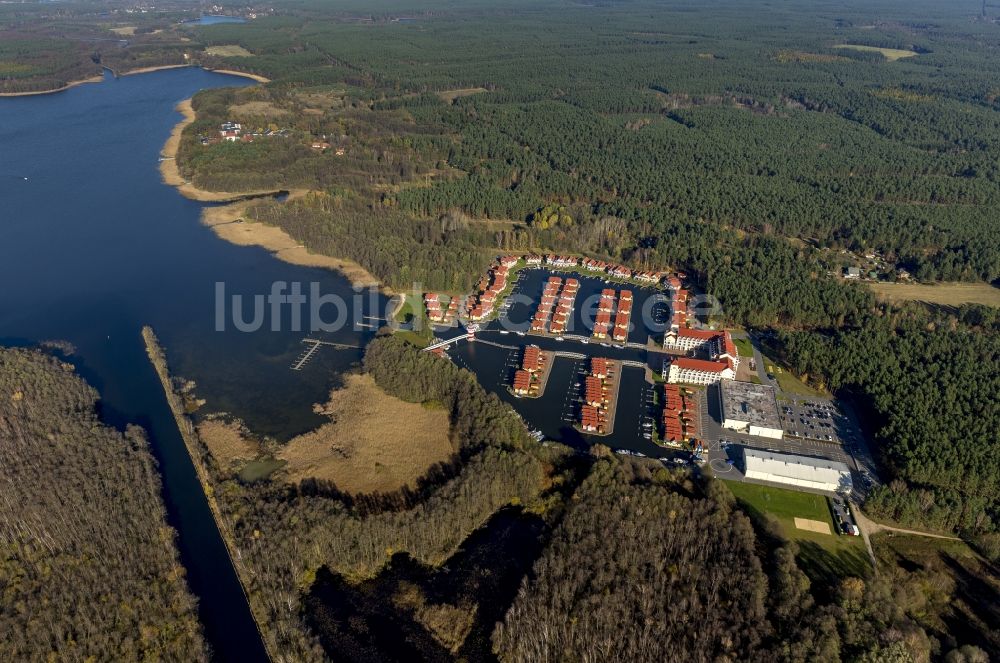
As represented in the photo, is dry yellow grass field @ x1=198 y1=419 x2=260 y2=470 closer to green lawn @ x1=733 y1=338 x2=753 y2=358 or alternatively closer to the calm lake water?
the calm lake water

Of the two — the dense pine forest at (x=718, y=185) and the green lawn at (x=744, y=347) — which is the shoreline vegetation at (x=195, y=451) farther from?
the green lawn at (x=744, y=347)

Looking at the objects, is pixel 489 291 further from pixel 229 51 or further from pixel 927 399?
pixel 229 51

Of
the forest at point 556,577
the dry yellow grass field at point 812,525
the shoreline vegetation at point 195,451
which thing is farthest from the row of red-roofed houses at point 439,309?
the dry yellow grass field at point 812,525

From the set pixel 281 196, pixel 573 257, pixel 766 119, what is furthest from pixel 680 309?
pixel 766 119

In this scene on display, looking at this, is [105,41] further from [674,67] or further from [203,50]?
[674,67]

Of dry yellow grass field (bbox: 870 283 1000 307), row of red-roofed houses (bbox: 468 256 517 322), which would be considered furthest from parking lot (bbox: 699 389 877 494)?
dry yellow grass field (bbox: 870 283 1000 307)

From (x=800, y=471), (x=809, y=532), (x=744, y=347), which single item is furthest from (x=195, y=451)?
(x=744, y=347)
